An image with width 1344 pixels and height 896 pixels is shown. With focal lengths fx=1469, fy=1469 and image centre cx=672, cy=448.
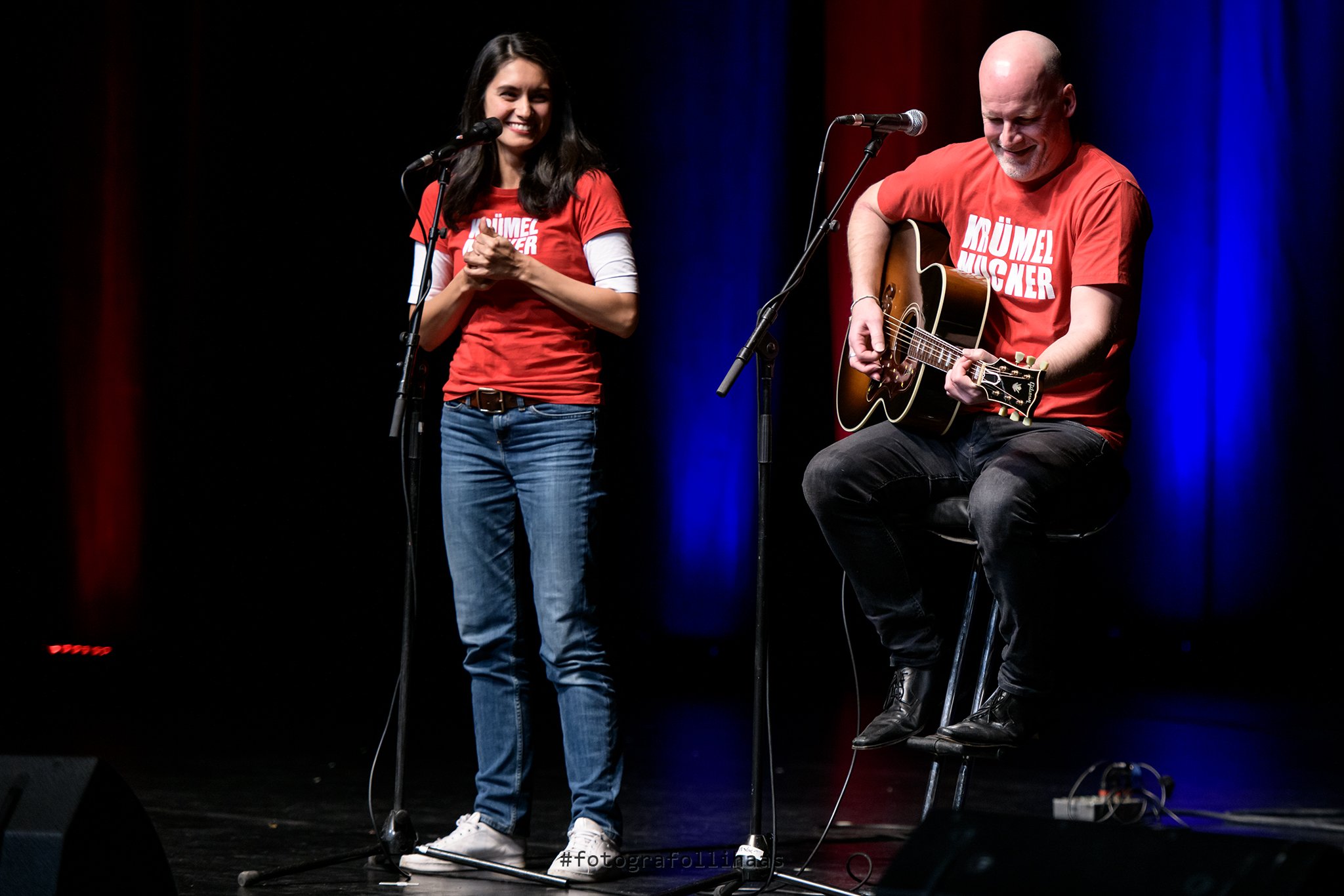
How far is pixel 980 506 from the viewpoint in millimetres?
2551

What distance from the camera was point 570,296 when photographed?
2.93m

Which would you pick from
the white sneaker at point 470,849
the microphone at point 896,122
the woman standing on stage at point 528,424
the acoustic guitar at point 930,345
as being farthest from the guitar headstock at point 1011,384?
the white sneaker at point 470,849

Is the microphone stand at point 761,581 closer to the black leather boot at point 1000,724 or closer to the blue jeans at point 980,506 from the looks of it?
the blue jeans at point 980,506

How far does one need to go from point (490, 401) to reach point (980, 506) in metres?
1.03

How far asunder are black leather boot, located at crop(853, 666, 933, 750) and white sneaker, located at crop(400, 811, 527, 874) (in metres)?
0.81

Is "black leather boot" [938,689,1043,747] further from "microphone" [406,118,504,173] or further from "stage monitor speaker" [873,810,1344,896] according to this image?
"microphone" [406,118,504,173]

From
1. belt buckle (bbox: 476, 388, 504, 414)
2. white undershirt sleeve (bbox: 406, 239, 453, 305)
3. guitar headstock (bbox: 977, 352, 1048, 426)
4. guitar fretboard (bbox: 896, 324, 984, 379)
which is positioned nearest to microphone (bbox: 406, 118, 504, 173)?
white undershirt sleeve (bbox: 406, 239, 453, 305)

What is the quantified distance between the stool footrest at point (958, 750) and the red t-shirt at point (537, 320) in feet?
3.27

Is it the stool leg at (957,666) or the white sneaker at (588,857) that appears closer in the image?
the stool leg at (957,666)

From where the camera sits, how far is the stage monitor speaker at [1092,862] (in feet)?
4.85

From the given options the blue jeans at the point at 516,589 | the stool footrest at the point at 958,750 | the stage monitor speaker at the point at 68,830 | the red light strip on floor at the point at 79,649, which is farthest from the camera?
the red light strip on floor at the point at 79,649

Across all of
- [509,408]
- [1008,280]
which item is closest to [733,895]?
[509,408]

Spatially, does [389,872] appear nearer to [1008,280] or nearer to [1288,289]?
[1008,280]

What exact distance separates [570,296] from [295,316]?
4072 mm
